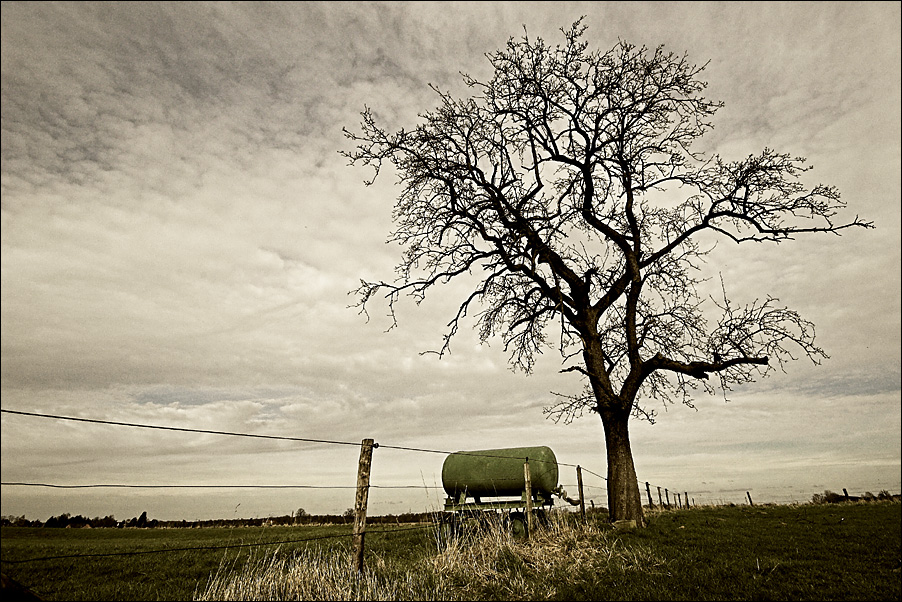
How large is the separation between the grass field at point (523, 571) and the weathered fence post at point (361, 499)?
1.10 feet

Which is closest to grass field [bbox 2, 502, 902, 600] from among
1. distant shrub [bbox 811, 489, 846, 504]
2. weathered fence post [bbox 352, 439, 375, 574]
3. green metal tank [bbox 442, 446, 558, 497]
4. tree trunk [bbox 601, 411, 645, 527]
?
weathered fence post [bbox 352, 439, 375, 574]

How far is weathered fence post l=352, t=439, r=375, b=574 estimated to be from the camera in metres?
7.76

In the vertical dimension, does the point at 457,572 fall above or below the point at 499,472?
below

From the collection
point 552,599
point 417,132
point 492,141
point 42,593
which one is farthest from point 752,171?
point 42,593

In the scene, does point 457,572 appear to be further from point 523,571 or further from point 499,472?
point 499,472

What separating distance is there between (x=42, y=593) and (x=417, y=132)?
13942 millimetres

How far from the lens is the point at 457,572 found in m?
8.52

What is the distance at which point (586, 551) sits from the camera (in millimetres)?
10500

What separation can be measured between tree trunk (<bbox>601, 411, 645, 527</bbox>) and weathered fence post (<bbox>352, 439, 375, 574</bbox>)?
9620 mm

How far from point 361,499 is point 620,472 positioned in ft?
32.5

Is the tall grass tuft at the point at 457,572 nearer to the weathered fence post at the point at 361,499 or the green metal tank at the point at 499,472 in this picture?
the weathered fence post at the point at 361,499

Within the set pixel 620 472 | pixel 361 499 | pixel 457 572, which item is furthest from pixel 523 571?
pixel 620 472

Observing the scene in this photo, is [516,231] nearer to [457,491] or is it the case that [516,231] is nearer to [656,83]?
[656,83]

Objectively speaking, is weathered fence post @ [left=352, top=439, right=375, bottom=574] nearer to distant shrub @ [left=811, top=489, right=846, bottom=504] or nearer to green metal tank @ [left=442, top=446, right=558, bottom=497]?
green metal tank @ [left=442, top=446, right=558, bottom=497]
